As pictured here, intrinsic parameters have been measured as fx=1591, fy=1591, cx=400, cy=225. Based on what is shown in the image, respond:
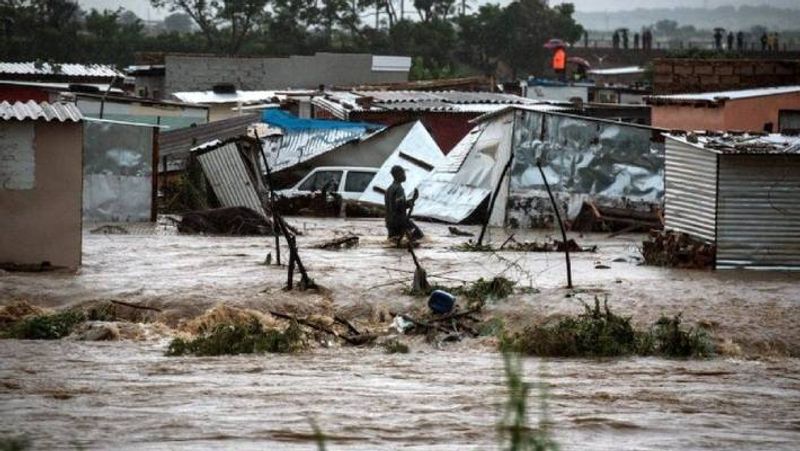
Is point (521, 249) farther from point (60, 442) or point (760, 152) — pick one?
point (60, 442)

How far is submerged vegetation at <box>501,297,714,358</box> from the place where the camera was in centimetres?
1512

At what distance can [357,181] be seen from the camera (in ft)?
103

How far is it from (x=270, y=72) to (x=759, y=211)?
33.4m

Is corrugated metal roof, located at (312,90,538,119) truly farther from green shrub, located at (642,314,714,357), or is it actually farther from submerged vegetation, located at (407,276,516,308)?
green shrub, located at (642,314,714,357)

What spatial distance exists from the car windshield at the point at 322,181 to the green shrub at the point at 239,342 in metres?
15.9

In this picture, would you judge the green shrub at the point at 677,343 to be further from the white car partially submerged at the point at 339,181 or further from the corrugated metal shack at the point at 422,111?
the corrugated metal shack at the point at 422,111

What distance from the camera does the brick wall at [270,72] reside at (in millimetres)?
49281

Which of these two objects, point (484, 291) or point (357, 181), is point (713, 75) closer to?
point (357, 181)

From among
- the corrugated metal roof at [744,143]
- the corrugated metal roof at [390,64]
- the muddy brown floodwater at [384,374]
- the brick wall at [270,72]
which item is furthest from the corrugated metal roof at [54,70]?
the corrugated metal roof at [744,143]

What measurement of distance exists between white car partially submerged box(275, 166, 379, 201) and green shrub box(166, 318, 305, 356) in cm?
1590

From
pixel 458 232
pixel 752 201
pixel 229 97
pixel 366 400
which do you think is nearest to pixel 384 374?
pixel 366 400

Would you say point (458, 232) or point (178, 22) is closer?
point (458, 232)

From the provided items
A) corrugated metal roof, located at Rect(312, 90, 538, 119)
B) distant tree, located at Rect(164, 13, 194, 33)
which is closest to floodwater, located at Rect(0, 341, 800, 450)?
corrugated metal roof, located at Rect(312, 90, 538, 119)

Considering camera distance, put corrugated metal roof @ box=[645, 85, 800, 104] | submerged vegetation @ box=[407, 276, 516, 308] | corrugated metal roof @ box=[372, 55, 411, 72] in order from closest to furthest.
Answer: submerged vegetation @ box=[407, 276, 516, 308], corrugated metal roof @ box=[645, 85, 800, 104], corrugated metal roof @ box=[372, 55, 411, 72]
